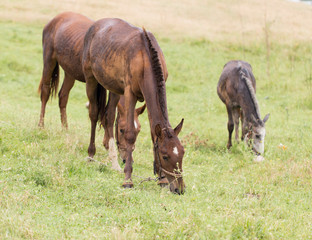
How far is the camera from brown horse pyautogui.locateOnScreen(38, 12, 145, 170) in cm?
684

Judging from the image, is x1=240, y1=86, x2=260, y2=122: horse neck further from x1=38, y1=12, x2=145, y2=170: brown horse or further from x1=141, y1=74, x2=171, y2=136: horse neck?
x1=141, y1=74, x2=171, y2=136: horse neck

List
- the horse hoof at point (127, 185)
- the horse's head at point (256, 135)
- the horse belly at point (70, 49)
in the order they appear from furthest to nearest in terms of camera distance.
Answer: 1. the horse's head at point (256, 135)
2. the horse belly at point (70, 49)
3. the horse hoof at point (127, 185)

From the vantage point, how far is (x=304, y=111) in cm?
1168

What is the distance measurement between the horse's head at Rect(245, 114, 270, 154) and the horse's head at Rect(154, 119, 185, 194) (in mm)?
3188

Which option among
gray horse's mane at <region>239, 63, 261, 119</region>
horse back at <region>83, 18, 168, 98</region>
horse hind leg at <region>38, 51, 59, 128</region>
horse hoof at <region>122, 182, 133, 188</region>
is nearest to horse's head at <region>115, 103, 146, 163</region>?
horse back at <region>83, 18, 168, 98</region>

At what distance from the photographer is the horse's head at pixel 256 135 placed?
773 cm

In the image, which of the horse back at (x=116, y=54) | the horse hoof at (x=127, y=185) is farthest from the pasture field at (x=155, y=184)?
the horse back at (x=116, y=54)

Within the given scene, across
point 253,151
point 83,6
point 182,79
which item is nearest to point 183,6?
point 83,6

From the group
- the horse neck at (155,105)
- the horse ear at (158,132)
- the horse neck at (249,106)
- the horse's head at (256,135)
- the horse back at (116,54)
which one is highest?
the horse back at (116,54)

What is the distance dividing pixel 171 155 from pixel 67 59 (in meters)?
3.57

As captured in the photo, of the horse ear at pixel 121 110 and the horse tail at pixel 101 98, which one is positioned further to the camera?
the horse ear at pixel 121 110

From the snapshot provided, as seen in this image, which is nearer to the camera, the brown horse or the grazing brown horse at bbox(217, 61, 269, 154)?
the brown horse

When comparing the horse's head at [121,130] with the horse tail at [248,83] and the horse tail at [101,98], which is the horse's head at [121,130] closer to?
the horse tail at [101,98]

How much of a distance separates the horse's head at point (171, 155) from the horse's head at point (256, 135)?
10.5 ft
